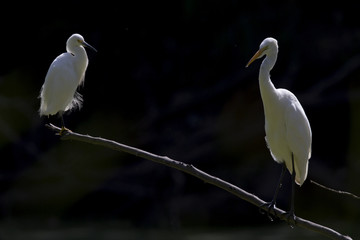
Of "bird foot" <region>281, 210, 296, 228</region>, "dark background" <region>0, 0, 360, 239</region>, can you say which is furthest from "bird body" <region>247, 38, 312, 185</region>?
"dark background" <region>0, 0, 360, 239</region>

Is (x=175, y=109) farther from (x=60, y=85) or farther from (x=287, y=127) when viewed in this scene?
(x=287, y=127)

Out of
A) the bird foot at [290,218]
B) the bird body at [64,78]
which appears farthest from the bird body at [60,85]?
the bird foot at [290,218]

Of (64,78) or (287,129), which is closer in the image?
(287,129)

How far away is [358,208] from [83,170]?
3.05 m

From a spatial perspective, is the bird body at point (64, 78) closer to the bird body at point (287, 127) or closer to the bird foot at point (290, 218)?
the bird body at point (287, 127)

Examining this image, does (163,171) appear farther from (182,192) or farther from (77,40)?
(77,40)

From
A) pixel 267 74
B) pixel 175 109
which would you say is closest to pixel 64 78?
pixel 267 74

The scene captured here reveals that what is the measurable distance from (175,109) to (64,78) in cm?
402

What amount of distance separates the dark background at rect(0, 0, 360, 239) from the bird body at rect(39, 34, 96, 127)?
3376 millimetres

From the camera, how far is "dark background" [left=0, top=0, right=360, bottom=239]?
286 inches

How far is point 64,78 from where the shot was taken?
3783 mm

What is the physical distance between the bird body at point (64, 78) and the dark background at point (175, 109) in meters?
3.38

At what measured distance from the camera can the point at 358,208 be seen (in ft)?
23.7

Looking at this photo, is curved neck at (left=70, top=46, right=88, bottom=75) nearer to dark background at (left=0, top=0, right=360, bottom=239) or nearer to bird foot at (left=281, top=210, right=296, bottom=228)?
bird foot at (left=281, top=210, right=296, bottom=228)
